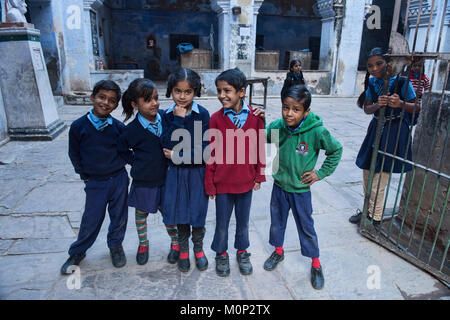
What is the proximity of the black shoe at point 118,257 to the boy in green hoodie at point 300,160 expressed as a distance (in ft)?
3.80

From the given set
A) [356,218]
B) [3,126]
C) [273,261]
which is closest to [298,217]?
[273,261]

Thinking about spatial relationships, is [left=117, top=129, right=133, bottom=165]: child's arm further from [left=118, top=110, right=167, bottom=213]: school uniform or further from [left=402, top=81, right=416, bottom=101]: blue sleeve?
[left=402, top=81, right=416, bottom=101]: blue sleeve

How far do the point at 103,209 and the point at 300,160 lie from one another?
1436 millimetres

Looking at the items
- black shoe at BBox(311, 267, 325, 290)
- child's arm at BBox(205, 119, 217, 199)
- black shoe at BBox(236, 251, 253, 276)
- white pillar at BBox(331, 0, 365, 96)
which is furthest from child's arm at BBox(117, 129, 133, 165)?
white pillar at BBox(331, 0, 365, 96)

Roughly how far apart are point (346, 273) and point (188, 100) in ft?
5.52

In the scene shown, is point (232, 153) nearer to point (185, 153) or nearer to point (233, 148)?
point (233, 148)

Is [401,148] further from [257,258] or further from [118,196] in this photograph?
[118,196]

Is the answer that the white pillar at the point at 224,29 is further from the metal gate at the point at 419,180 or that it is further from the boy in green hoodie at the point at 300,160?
the boy in green hoodie at the point at 300,160

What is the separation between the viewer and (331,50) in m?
11.8

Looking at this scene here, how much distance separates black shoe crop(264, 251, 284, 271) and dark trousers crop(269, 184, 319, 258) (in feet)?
0.33

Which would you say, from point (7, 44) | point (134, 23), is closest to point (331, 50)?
point (134, 23)

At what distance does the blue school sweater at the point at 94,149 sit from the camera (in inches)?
88.4

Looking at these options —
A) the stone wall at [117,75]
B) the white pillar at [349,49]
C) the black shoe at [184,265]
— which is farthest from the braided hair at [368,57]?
the white pillar at [349,49]
